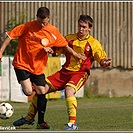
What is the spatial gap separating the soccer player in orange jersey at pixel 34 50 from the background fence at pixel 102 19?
17.8m

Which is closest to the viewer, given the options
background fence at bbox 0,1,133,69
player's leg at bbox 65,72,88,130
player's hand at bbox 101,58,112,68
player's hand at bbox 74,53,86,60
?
player's leg at bbox 65,72,88,130

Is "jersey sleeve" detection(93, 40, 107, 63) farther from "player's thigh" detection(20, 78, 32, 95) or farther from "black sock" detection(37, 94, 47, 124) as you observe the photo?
"player's thigh" detection(20, 78, 32, 95)

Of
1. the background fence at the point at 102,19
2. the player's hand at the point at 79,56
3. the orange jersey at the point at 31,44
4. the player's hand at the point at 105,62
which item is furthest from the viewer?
the background fence at the point at 102,19

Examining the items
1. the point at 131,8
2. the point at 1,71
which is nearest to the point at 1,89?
the point at 1,71

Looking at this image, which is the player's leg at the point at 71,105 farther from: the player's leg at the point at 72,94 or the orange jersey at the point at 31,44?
the orange jersey at the point at 31,44

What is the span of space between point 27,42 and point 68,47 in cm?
75

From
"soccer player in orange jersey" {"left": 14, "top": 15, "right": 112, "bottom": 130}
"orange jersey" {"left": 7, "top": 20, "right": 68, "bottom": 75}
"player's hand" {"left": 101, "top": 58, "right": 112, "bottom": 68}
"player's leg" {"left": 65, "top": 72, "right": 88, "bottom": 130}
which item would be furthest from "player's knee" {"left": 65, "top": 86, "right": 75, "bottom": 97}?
"player's hand" {"left": 101, "top": 58, "right": 112, "bottom": 68}

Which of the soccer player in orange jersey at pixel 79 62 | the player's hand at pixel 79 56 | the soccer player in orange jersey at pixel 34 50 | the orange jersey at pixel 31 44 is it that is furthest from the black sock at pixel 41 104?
the player's hand at pixel 79 56

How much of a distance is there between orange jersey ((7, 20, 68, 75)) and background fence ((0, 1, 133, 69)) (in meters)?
17.8

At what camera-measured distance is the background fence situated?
29.9 metres

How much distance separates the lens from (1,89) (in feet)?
78.9

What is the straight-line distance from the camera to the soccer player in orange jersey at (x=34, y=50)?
1202 cm

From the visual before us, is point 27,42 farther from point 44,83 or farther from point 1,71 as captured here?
point 1,71

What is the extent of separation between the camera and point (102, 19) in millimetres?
30172
